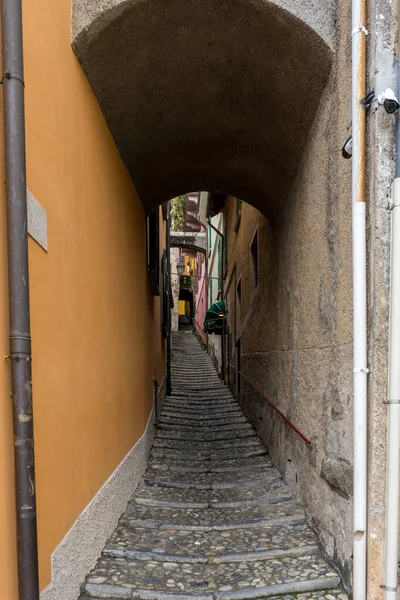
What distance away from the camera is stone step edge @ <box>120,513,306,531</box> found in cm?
368

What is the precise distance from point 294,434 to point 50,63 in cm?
367

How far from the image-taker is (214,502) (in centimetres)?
425

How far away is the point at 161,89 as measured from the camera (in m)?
3.69

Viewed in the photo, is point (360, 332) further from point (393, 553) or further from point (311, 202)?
point (311, 202)

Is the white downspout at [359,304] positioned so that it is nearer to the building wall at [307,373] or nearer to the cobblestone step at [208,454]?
the building wall at [307,373]

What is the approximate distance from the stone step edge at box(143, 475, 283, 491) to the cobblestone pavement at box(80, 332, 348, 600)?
0.04ft

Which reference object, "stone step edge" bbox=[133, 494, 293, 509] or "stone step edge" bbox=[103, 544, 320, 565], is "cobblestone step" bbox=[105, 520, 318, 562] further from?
"stone step edge" bbox=[133, 494, 293, 509]

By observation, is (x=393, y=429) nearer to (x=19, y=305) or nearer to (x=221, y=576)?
(x=221, y=576)

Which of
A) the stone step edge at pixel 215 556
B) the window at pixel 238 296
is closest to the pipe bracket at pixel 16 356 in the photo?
the stone step edge at pixel 215 556

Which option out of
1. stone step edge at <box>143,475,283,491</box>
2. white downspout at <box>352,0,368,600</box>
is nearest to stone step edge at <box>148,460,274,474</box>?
stone step edge at <box>143,475,283,491</box>

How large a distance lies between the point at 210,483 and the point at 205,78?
13.3 ft

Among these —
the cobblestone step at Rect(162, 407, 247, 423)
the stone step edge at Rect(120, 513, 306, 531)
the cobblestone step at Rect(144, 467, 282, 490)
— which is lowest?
the cobblestone step at Rect(162, 407, 247, 423)

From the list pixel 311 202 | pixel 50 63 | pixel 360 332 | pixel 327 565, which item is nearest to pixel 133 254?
pixel 311 202

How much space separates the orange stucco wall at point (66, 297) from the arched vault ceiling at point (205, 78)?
250 mm
